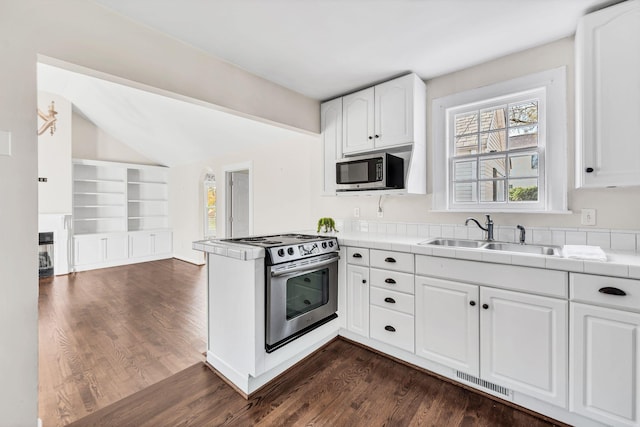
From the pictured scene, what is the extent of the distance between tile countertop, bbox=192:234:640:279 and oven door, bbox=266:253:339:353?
25 centimetres

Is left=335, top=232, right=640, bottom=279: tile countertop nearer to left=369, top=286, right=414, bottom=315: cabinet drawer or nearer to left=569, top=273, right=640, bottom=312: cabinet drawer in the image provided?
left=569, top=273, right=640, bottom=312: cabinet drawer

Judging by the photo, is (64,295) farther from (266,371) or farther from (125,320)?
(266,371)

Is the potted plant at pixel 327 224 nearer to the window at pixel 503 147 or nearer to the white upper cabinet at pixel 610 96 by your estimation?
the window at pixel 503 147

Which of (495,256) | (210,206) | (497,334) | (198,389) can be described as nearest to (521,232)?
(495,256)

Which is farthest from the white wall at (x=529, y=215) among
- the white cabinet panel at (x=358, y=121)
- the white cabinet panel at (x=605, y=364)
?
the white cabinet panel at (x=605, y=364)

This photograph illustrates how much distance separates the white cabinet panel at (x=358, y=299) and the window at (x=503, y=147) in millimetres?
952

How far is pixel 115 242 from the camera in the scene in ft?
19.8

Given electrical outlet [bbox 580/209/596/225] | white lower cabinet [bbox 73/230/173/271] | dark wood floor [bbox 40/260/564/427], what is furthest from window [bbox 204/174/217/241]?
electrical outlet [bbox 580/209/596/225]

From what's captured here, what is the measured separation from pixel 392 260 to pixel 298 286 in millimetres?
761

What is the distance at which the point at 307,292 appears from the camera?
235cm

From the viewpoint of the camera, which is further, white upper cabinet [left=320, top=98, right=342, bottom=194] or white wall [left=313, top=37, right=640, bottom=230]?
white upper cabinet [left=320, top=98, right=342, bottom=194]

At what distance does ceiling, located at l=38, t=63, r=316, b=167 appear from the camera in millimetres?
4246

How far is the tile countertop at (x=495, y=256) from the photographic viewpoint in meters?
1.48

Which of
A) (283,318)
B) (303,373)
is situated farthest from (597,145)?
(303,373)
